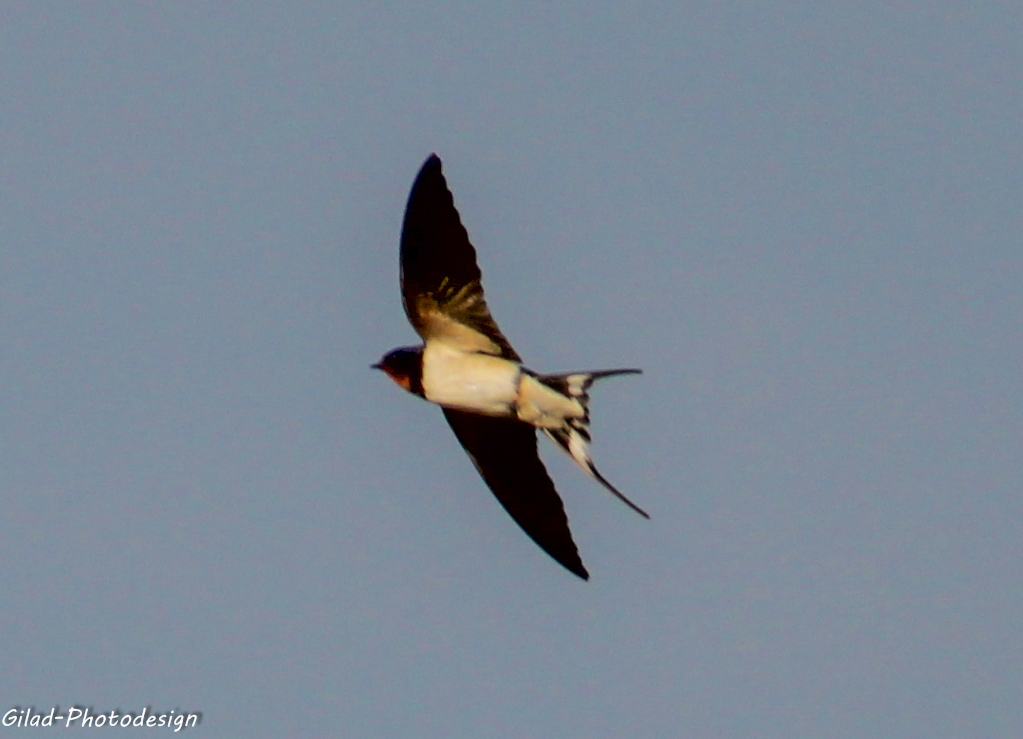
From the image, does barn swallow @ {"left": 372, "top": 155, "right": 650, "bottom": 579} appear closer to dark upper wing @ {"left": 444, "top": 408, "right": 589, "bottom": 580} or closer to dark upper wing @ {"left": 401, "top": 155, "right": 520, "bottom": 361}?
dark upper wing @ {"left": 401, "top": 155, "right": 520, "bottom": 361}

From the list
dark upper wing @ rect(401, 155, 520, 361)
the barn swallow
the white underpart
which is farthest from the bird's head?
the white underpart

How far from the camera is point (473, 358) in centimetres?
1136

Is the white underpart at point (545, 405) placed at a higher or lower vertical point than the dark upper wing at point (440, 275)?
lower

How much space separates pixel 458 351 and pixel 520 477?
915mm

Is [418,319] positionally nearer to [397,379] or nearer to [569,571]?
[397,379]

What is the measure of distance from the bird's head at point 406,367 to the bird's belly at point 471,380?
1.7 inches

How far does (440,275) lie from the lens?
36.6ft

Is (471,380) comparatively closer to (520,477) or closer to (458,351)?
(458,351)

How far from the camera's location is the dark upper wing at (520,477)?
11875mm

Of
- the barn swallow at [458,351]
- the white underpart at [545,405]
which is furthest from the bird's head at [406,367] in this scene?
the white underpart at [545,405]

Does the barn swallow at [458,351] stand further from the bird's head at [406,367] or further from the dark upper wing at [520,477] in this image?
the dark upper wing at [520,477]

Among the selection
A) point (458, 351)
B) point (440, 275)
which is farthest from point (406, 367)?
point (440, 275)

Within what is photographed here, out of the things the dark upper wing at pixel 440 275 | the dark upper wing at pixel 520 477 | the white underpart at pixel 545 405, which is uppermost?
the dark upper wing at pixel 440 275

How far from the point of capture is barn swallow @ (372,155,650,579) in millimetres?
11031
